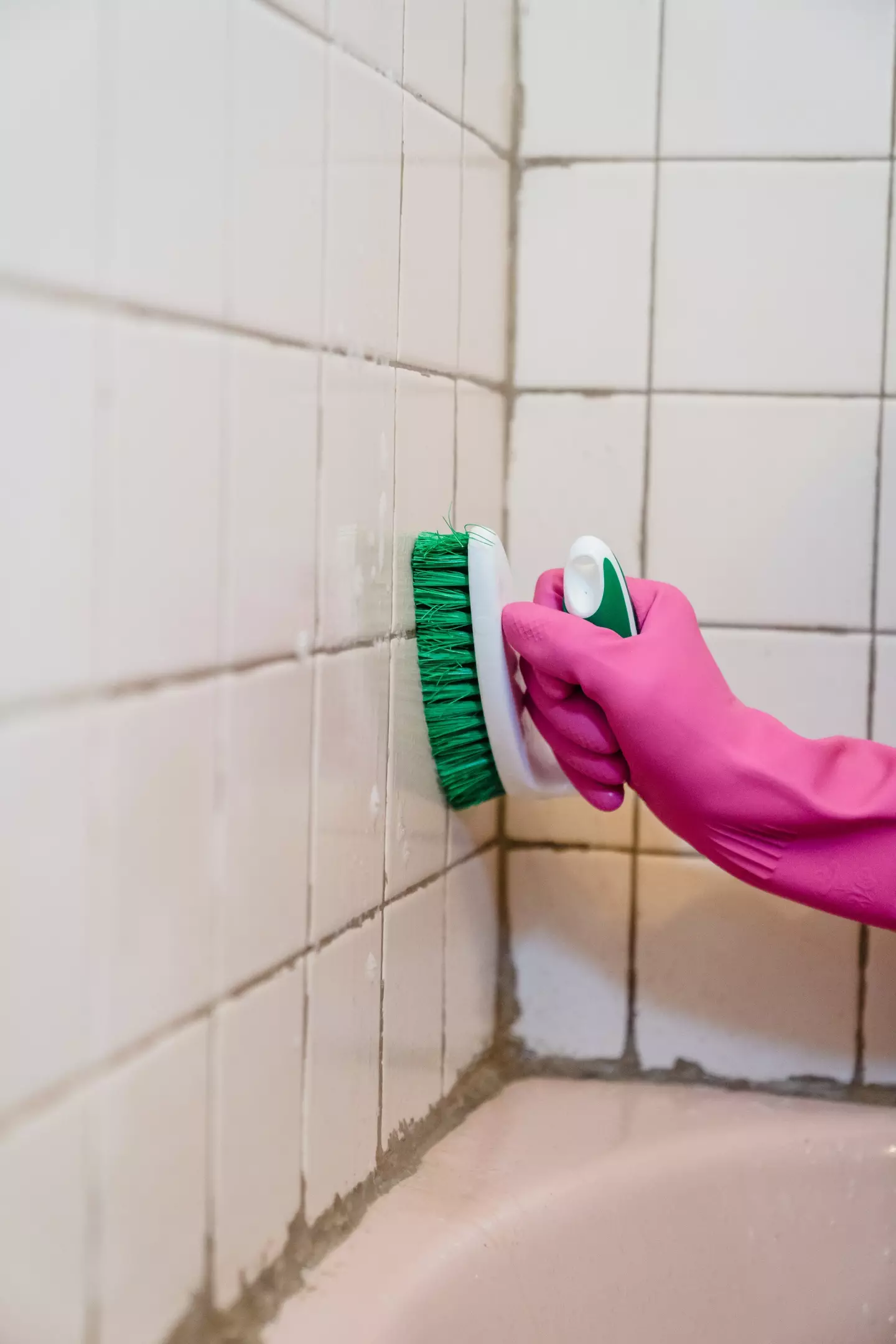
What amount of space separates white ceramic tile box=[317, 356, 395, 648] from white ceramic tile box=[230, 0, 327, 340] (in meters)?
0.05

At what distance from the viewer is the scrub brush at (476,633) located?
2.52 feet

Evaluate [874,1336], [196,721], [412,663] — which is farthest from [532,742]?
[874,1336]

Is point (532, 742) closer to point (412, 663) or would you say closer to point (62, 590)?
point (412, 663)

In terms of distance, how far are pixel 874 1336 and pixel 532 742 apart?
0.46m

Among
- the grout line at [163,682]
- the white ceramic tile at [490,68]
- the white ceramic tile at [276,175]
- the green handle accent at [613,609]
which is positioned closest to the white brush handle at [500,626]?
the green handle accent at [613,609]

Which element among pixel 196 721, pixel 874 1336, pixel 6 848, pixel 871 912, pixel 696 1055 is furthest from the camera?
pixel 696 1055

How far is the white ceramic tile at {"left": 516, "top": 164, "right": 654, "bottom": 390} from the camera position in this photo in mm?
967

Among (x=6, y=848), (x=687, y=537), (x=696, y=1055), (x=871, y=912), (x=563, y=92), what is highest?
(x=563, y=92)

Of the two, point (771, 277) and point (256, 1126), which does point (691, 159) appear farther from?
point (256, 1126)

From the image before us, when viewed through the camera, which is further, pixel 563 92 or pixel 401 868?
pixel 563 92

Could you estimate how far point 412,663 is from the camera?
79 centimetres

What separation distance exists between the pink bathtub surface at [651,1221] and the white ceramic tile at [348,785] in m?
0.18

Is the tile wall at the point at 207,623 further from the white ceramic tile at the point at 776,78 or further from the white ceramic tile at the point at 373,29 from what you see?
the white ceramic tile at the point at 776,78

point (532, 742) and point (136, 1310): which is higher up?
point (532, 742)
